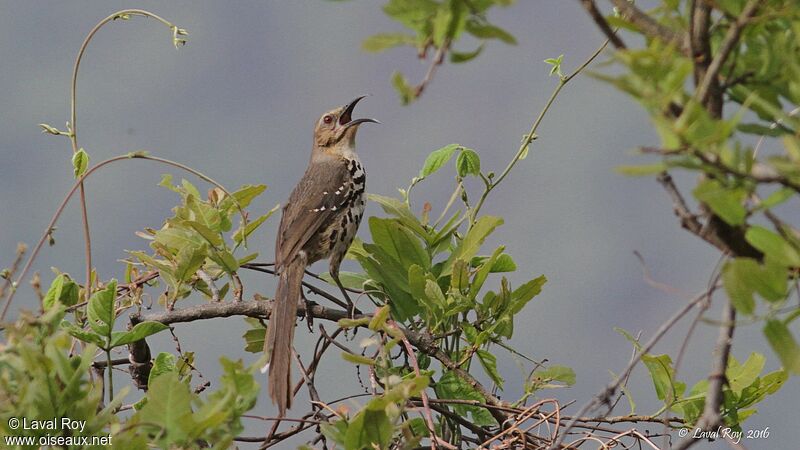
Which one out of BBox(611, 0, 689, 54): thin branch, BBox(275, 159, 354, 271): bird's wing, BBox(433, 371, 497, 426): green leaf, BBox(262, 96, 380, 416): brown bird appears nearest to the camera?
BBox(611, 0, 689, 54): thin branch

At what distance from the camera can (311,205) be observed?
5.49m

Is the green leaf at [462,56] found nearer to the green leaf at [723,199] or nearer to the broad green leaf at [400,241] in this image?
the green leaf at [723,199]

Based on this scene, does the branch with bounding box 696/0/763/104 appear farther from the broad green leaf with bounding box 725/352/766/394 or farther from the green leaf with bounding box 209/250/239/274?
the green leaf with bounding box 209/250/239/274

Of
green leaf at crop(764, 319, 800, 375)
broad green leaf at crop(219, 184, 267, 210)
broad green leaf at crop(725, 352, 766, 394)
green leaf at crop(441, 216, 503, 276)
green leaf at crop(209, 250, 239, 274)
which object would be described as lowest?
green leaf at crop(764, 319, 800, 375)

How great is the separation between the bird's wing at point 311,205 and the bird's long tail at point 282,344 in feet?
2.19

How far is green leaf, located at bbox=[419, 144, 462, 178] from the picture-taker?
149 inches

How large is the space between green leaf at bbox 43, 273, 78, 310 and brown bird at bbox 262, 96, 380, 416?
0.75 metres

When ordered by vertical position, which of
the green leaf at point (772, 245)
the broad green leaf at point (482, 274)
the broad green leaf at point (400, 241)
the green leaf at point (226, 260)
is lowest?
the green leaf at point (772, 245)

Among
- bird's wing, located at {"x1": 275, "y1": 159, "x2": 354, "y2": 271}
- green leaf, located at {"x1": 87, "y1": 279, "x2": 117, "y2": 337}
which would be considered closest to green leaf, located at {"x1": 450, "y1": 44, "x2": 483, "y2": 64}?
green leaf, located at {"x1": 87, "y1": 279, "x2": 117, "y2": 337}

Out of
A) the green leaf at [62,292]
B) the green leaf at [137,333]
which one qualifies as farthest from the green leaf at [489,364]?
the green leaf at [62,292]

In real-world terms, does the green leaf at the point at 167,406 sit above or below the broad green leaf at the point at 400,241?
below

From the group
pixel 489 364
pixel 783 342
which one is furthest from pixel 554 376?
pixel 783 342

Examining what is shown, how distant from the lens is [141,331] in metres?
3.21

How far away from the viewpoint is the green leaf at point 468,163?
149 inches
